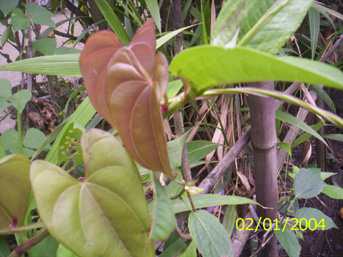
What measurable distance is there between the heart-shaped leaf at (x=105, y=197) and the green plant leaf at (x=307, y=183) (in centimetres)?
45

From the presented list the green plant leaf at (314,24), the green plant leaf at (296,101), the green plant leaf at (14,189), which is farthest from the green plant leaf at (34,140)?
the green plant leaf at (314,24)

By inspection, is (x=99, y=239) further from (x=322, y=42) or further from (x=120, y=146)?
(x=322, y=42)

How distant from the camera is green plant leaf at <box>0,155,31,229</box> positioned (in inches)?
10.9

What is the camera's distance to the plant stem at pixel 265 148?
0.60 metres

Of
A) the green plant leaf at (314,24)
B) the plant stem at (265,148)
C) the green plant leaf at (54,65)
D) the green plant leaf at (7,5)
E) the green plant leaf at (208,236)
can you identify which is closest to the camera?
the green plant leaf at (208,236)

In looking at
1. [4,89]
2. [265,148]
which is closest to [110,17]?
[4,89]

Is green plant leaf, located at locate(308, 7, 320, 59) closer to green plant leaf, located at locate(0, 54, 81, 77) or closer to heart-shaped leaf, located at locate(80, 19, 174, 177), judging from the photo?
green plant leaf, located at locate(0, 54, 81, 77)

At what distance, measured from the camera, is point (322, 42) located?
A: 3.34 ft

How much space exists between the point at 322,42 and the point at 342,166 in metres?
0.37

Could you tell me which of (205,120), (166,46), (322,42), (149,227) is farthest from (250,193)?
(149,227)

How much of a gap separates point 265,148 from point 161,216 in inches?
16.2

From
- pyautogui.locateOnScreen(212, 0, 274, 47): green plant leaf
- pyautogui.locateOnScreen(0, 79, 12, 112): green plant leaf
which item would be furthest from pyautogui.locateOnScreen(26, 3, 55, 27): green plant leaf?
pyautogui.locateOnScreen(212, 0, 274, 47): green plant leaf

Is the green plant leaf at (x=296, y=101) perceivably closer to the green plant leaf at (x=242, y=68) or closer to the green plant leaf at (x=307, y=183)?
the green plant leaf at (x=242, y=68)

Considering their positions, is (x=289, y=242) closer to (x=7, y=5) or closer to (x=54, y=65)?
(x=54, y=65)
